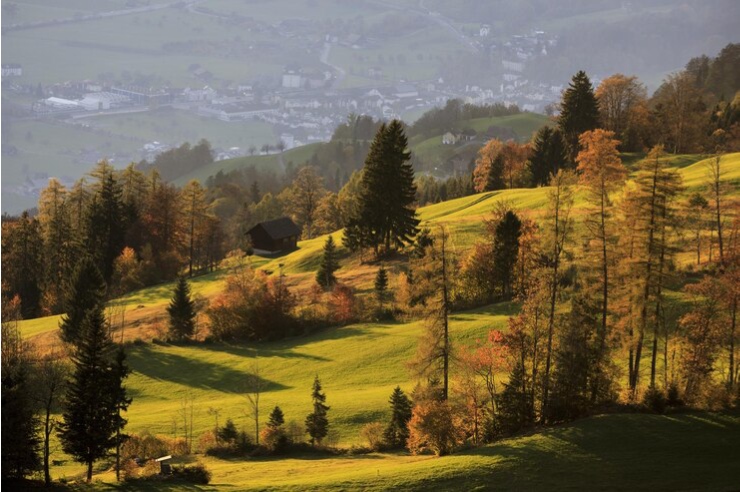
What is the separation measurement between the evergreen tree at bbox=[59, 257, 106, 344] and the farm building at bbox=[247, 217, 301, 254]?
32.3 meters

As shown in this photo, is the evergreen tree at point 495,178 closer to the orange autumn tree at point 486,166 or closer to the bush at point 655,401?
the orange autumn tree at point 486,166

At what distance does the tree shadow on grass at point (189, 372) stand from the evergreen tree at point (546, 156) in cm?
5691

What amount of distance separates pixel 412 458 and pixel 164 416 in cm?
1814

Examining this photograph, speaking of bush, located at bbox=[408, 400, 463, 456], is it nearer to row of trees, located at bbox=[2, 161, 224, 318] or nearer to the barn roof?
row of trees, located at bbox=[2, 161, 224, 318]

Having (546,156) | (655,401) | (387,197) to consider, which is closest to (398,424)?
(655,401)

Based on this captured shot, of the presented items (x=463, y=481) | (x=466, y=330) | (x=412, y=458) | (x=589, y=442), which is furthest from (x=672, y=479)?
(x=466, y=330)

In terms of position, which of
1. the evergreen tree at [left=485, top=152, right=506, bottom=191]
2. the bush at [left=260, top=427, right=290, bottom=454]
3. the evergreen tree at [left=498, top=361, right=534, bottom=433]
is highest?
the evergreen tree at [left=485, top=152, right=506, bottom=191]

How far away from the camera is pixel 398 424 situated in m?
41.6

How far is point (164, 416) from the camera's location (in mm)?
48750

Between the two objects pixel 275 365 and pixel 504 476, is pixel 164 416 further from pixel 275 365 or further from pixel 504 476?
pixel 504 476

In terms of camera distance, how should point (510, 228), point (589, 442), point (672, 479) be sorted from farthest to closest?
point (510, 228) < point (589, 442) < point (672, 479)

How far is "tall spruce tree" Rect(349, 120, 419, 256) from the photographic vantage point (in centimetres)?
7944

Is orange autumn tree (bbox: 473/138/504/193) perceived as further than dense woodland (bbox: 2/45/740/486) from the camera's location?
Yes

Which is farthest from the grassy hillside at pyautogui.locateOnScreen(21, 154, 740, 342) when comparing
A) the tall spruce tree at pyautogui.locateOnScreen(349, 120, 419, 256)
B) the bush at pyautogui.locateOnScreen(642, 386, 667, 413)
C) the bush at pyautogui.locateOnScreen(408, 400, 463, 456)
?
the bush at pyautogui.locateOnScreen(642, 386, 667, 413)
